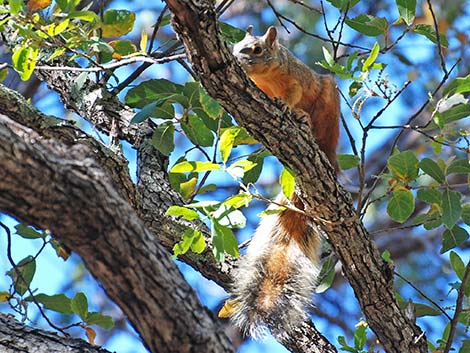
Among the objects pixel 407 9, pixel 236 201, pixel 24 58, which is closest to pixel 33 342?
pixel 236 201

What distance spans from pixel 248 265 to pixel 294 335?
1.18 ft

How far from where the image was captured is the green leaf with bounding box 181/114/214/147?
3.37 metres

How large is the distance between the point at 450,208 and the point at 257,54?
1419 mm

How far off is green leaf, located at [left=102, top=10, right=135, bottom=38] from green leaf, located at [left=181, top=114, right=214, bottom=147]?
0.51 m

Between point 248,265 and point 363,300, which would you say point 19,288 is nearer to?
point 248,265

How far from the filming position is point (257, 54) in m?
4.20

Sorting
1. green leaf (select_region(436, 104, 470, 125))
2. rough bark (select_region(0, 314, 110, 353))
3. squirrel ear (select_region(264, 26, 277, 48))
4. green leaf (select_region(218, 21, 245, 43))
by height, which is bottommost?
rough bark (select_region(0, 314, 110, 353))

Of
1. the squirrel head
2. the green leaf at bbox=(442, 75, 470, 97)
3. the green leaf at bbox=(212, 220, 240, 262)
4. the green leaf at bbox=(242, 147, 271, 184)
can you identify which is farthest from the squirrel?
the green leaf at bbox=(442, 75, 470, 97)

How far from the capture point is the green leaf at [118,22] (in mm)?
3562

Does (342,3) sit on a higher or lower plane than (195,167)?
higher

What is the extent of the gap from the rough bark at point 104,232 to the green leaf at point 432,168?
152 cm

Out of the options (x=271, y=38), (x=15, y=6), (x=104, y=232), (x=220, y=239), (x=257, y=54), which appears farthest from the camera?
(x=271, y=38)

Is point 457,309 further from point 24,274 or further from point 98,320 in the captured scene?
point 24,274

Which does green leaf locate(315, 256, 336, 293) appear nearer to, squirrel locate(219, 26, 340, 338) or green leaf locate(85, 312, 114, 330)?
squirrel locate(219, 26, 340, 338)
